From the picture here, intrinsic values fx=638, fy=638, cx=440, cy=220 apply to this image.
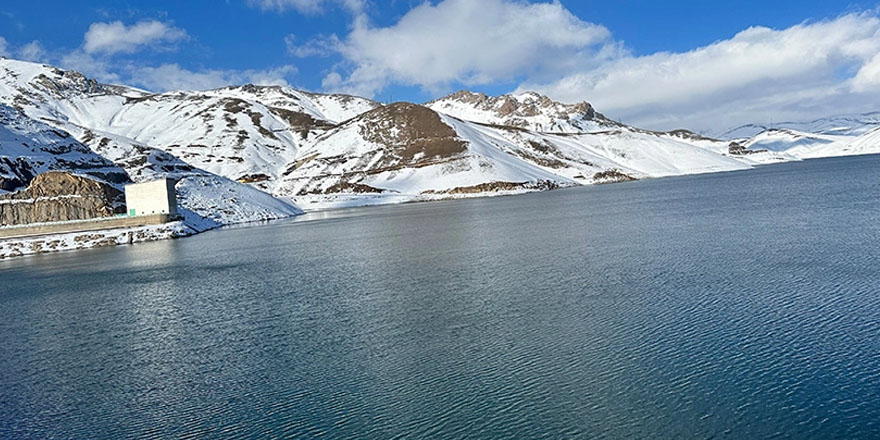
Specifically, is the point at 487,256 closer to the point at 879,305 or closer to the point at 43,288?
the point at 879,305

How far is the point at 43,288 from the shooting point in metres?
38.1

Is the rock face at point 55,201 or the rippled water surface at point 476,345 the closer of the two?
the rippled water surface at point 476,345

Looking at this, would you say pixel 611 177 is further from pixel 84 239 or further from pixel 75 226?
pixel 84 239

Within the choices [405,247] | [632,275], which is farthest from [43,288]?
[632,275]

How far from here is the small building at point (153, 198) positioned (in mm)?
78312

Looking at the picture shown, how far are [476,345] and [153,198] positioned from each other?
69986mm

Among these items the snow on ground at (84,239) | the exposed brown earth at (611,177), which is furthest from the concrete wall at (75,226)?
the exposed brown earth at (611,177)

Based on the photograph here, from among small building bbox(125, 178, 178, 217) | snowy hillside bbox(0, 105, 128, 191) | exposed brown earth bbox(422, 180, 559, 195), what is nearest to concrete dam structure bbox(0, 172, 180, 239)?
small building bbox(125, 178, 178, 217)

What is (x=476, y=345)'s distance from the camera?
1944 cm

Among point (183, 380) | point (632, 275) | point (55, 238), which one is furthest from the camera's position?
point (55, 238)

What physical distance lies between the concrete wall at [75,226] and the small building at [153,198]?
5.49 feet

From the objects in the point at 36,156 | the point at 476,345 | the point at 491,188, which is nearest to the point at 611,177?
the point at 491,188

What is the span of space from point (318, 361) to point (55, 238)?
2520 inches

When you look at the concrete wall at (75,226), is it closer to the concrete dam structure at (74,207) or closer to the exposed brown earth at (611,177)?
the concrete dam structure at (74,207)
